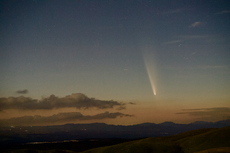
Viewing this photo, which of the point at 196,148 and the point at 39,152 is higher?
the point at 196,148

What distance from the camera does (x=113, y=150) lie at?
4555 inches

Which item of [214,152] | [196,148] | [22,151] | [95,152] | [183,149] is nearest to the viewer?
[214,152]

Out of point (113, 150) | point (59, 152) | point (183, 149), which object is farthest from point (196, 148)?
point (59, 152)

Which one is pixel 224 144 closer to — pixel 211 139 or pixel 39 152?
pixel 211 139

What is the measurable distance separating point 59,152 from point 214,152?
166936 mm

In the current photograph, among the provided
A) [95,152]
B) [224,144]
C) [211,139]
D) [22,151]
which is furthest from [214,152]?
[22,151]

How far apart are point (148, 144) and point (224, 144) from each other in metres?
41.2

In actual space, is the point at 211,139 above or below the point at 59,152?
above

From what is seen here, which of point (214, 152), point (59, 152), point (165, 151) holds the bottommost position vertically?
point (59, 152)

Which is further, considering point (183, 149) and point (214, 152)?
point (183, 149)

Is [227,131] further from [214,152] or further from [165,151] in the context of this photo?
[214,152]

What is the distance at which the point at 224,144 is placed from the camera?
76688 millimetres

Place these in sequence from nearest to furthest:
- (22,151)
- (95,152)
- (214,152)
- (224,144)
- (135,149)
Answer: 1. (214,152)
2. (224,144)
3. (135,149)
4. (95,152)
5. (22,151)

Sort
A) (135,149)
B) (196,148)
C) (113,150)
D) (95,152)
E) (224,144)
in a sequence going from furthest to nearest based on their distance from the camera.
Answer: (95,152) < (113,150) < (135,149) < (196,148) < (224,144)
